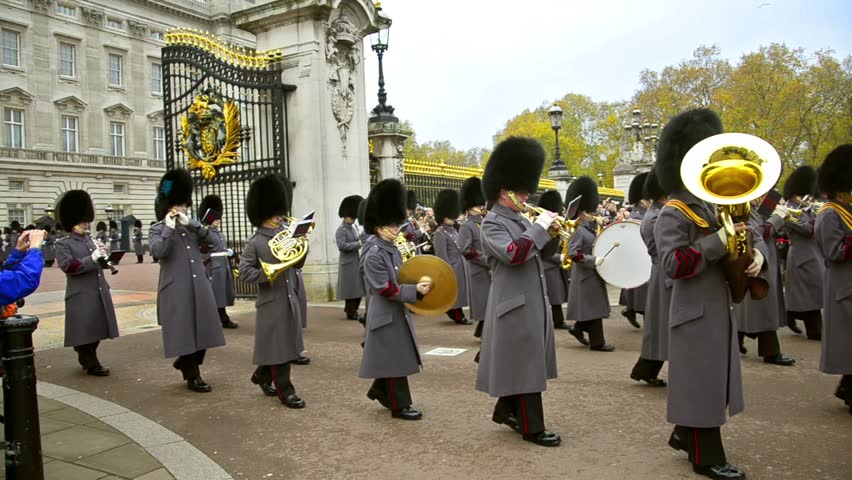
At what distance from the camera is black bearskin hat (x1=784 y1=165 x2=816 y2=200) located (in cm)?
927

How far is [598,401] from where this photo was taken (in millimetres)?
5727

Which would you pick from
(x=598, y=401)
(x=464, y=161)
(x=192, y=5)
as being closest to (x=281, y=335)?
(x=598, y=401)

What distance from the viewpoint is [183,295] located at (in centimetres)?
668

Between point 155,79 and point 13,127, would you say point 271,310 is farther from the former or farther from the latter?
point 155,79

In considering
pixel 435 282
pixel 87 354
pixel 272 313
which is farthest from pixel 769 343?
pixel 87 354

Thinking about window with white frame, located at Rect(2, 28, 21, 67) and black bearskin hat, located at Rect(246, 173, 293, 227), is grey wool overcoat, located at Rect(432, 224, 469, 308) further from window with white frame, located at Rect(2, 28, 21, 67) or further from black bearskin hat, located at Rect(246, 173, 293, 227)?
window with white frame, located at Rect(2, 28, 21, 67)

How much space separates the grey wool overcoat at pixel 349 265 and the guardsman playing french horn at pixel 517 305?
579 centimetres

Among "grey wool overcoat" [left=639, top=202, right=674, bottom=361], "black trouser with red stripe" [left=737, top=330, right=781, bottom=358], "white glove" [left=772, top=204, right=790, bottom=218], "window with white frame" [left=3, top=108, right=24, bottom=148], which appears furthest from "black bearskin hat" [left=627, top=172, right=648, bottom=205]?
"window with white frame" [left=3, top=108, right=24, bottom=148]

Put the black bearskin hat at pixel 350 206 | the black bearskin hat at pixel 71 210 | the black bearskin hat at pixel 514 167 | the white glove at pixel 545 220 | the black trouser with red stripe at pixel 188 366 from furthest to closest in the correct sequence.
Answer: the black bearskin hat at pixel 350 206 → the black bearskin hat at pixel 71 210 → the black trouser with red stripe at pixel 188 366 → the black bearskin hat at pixel 514 167 → the white glove at pixel 545 220

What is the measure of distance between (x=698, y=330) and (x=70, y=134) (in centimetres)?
4423

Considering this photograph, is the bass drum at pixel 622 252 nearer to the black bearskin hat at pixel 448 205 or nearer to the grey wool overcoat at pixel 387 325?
the grey wool overcoat at pixel 387 325

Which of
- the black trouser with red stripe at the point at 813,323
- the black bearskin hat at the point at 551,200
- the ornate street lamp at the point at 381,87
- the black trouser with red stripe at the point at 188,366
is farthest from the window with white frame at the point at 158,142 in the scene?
the black trouser with red stripe at the point at 813,323

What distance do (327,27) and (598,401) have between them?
906 cm

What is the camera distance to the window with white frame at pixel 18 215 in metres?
37.1
